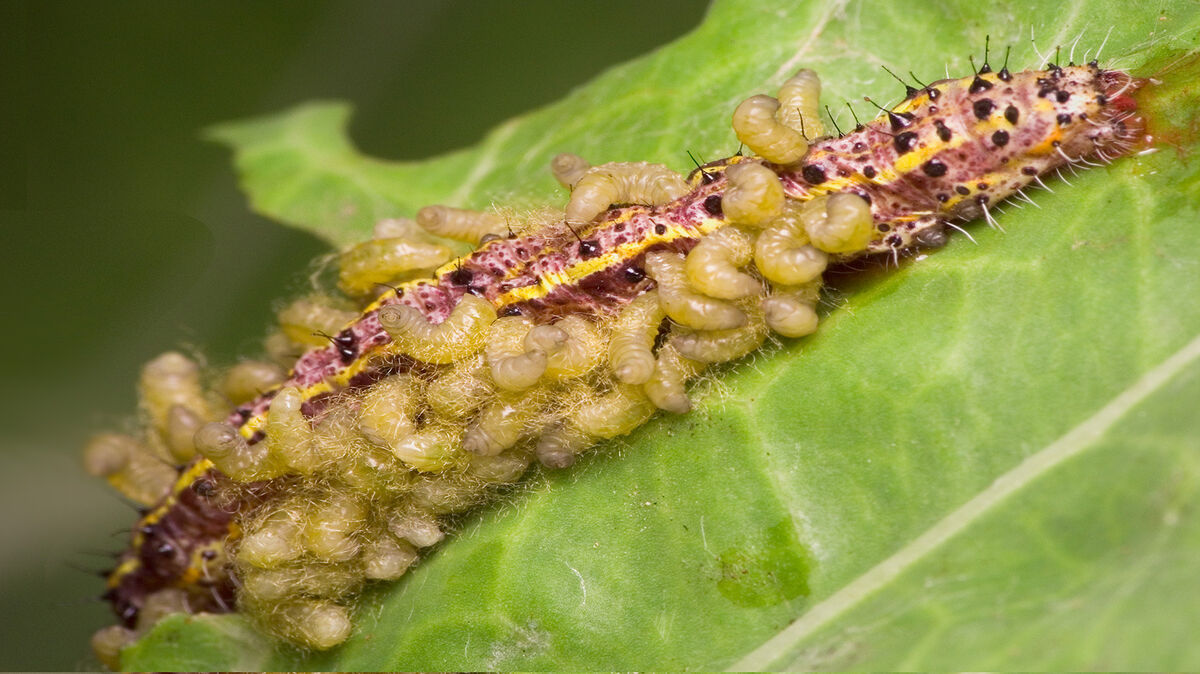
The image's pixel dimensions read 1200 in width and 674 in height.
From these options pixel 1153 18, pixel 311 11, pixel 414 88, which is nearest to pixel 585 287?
pixel 1153 18

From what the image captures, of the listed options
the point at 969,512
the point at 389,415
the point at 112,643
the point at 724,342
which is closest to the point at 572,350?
the point at 724,342

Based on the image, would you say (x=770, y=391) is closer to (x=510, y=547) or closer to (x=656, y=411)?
(x=656, y=411)

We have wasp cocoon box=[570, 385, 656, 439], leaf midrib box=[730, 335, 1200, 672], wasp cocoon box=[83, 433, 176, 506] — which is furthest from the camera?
wasp cocoon box=[83, 433, 176, 506]

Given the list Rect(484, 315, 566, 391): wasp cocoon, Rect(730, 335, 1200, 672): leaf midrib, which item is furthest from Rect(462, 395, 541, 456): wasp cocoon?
Rect(730, 335, 1200, 672): leaf midrib

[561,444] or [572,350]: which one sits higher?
[572,350]

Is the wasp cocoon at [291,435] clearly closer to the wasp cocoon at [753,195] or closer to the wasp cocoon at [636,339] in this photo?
the wasp cocoon at [636,339]

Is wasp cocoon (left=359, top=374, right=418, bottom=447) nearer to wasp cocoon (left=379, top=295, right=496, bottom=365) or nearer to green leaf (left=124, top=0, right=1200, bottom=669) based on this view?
wasp cocoon (left=379, top=295, right=496, bottom=365)

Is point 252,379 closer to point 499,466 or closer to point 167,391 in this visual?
point 167,391
